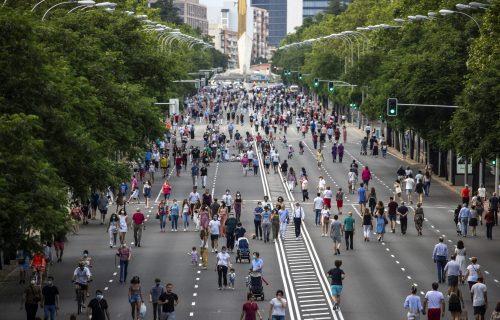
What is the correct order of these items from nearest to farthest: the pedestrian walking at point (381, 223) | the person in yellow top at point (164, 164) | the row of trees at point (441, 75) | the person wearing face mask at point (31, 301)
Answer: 1. the person wearing face mask at point (31, 301)
2. the pedestrian walking at point (381, 223)
3. the row of trees at point (441, 75)
4. the person in yellow top at point (164, 164)

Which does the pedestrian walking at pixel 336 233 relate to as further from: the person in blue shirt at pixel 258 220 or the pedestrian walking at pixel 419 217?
the pedestrian walking at pixel 419 217

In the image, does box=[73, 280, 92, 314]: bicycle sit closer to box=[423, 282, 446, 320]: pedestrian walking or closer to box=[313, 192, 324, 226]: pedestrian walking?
box=[423, 282, 446, 320]: pedestrian walking

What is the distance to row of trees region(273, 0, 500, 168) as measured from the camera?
56219 mm

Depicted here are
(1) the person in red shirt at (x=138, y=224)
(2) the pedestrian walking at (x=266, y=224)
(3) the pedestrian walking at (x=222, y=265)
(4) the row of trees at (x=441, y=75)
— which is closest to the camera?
(3) the pedestrian walking at (x=222, y=265)

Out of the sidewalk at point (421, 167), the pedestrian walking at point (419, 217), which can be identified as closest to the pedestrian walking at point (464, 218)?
the pedestrian walking at point (419, 217)

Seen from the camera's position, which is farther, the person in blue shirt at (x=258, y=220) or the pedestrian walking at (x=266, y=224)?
the person in blue shirt at (x=258, y=220)

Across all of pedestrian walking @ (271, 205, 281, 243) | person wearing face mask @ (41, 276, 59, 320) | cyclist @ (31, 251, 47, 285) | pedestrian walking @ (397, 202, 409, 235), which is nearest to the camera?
person wearing face mask @ (41, 276, 59, 320)

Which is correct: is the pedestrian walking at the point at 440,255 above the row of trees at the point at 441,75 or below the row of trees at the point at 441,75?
below

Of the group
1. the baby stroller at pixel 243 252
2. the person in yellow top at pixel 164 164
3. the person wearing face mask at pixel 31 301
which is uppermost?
the person wearing face mask at pixel 31 301

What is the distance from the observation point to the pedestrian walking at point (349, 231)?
4930cm

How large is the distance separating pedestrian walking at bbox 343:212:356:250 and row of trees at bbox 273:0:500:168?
7.05m

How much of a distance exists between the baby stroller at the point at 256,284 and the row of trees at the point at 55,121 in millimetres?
4765

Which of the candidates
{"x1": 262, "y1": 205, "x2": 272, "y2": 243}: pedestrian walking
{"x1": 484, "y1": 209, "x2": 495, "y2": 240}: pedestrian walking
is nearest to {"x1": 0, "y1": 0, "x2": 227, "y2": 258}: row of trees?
{"x1": 262, "y1": 205, "x2": 272, "y2": 243}: pedestrian walking

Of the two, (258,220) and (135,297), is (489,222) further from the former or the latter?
(135,297)
